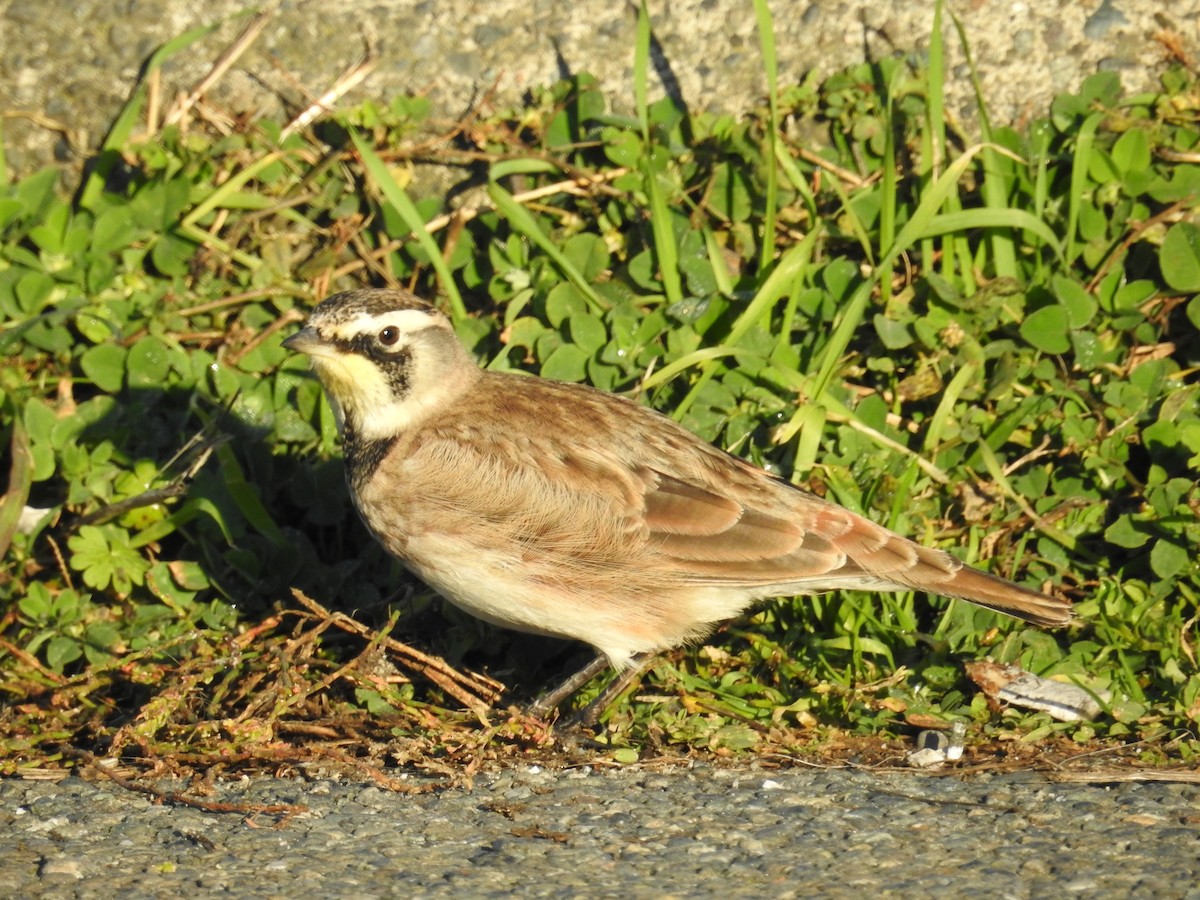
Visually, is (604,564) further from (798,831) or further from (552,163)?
(552,163)

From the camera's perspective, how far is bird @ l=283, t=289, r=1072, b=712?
18.7 feet

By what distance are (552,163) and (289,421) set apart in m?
1.82

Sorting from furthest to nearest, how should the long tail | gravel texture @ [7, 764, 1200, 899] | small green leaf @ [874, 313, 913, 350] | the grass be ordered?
small green leaf @ [874, 313, 913, 350] → the grass → the long tail → gravel texture @ [7, 764, 1200, 899]

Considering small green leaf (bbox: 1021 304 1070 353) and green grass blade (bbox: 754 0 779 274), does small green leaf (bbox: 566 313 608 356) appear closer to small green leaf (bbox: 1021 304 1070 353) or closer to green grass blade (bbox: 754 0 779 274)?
green grass blade (bbox: 754 0 779 274)

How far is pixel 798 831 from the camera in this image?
4598mm

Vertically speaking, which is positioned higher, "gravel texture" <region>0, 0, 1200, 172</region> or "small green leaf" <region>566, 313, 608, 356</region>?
"gravel texture" <region>0, 0, 1200, 172</region>

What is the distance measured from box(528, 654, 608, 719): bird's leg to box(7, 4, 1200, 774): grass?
4.3 inches

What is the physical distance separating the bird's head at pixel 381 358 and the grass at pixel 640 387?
839 millimetres

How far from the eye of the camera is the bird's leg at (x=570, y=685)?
6.01m

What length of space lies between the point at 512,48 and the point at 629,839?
4.65 m

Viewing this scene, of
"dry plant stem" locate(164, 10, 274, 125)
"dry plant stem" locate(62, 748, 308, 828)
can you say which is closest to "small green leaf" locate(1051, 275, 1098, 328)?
"dry plant stem" locate(62, 748, 308, 828)

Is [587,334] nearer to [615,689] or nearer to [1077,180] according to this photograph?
[615,689]

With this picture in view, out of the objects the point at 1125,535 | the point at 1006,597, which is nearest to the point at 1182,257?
the point at 1125,535

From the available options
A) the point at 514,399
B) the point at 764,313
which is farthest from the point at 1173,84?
the point at 514,399
